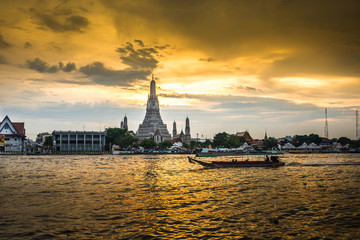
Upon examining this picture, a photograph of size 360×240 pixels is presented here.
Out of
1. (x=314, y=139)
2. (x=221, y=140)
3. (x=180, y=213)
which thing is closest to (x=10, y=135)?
(x=221, y=140)

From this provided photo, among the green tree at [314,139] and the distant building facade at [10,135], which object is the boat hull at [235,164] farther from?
the green tree at [314,139]

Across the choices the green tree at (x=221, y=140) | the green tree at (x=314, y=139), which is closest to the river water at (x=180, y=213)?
the green tree at (x=221, y=140)

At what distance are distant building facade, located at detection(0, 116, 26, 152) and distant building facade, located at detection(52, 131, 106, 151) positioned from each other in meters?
19.0

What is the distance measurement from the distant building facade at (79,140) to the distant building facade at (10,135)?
19020 millimetres

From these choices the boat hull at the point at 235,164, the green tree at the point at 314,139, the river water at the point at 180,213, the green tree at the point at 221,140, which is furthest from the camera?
the green tree at the point at 314,139

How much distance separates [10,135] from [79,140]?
3205 centimetres

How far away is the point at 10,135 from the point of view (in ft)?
415

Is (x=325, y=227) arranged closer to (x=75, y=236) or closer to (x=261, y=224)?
(x=261, y=224)

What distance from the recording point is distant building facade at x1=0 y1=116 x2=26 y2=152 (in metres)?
126

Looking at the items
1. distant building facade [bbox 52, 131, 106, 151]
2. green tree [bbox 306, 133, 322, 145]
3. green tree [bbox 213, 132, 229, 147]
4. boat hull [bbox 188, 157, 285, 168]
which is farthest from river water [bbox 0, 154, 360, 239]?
green tree [bbox 306, 133, 322, 145]

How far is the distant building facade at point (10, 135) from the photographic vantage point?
12594 cm

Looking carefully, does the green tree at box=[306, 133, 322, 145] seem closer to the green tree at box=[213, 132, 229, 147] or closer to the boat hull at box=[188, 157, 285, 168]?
the green tree at box=[213, 132, 229, 147]

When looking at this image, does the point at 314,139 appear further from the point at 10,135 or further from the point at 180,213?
the point at 180,213

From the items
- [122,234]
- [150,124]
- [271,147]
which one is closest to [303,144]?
[271,147]
